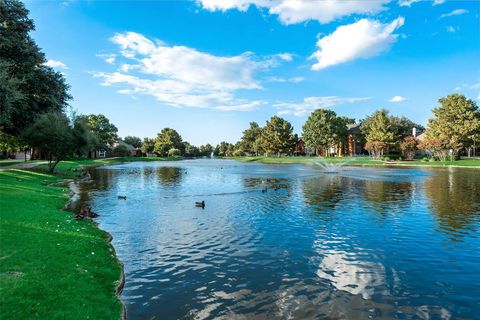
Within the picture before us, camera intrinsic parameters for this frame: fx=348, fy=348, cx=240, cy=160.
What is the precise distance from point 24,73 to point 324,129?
101650 mm

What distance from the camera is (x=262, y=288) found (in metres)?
11.1

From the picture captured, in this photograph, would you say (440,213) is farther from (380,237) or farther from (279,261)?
(279,261)

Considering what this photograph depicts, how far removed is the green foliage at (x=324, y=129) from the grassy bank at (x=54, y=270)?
114m

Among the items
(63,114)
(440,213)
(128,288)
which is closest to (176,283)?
(128,288)

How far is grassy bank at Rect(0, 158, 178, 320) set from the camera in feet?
25.5

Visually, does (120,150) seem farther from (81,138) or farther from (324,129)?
(81,138)

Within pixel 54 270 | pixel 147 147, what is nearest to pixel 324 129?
pixel 147 147

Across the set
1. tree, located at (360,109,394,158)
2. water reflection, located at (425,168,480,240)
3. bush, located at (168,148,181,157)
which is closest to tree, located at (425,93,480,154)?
tree, located at (360,109,394,158)

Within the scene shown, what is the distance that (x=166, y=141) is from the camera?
581 ft

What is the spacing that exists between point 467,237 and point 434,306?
8.90 m

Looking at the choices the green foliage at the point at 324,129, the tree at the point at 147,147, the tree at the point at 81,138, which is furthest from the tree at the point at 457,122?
the tree at the point at 147,147

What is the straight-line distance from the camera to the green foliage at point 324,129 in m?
124

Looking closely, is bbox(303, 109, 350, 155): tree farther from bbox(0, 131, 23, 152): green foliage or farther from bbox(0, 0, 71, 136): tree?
bbox(0, 0, 71, 136): tree

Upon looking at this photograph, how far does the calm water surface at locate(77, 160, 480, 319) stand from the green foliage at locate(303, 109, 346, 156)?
99.0 meters
